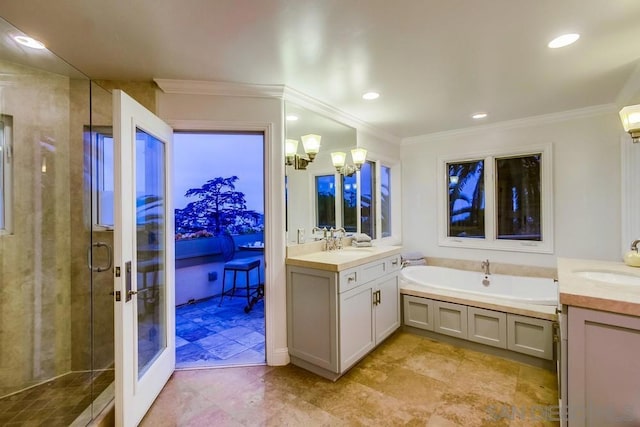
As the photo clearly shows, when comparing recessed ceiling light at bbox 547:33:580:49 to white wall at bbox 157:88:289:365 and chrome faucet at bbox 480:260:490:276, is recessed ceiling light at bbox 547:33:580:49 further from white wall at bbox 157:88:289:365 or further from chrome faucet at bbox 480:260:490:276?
chrome faucet at bbox 480:260:490:276

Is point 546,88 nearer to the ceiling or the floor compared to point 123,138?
nearer to the ceiling

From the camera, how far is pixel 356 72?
2.25 m

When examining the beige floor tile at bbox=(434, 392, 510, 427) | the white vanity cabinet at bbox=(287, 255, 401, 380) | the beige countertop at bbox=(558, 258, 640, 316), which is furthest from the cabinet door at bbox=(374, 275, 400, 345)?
the beige countertop at bbox=(558, 258, 640, 316)

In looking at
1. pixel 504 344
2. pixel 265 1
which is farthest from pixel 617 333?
pixel 265 1

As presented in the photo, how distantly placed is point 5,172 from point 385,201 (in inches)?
151

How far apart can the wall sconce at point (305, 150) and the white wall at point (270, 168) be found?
6.2 inches

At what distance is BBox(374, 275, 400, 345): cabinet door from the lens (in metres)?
2.78

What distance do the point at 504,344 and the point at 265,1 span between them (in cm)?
316

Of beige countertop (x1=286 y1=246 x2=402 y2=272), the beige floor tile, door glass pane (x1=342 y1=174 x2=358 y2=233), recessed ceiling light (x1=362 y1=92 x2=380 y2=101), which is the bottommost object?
Answer: the beige floor tile

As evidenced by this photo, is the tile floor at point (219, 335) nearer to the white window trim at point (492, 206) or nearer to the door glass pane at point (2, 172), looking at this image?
the door glass pane at point (2, 172)

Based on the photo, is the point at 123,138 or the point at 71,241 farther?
the point at 71,241

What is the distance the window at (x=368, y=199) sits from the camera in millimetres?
3742

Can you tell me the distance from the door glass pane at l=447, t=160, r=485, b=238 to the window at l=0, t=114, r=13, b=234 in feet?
14.6

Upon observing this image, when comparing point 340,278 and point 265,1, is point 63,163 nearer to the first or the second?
point 265,1
